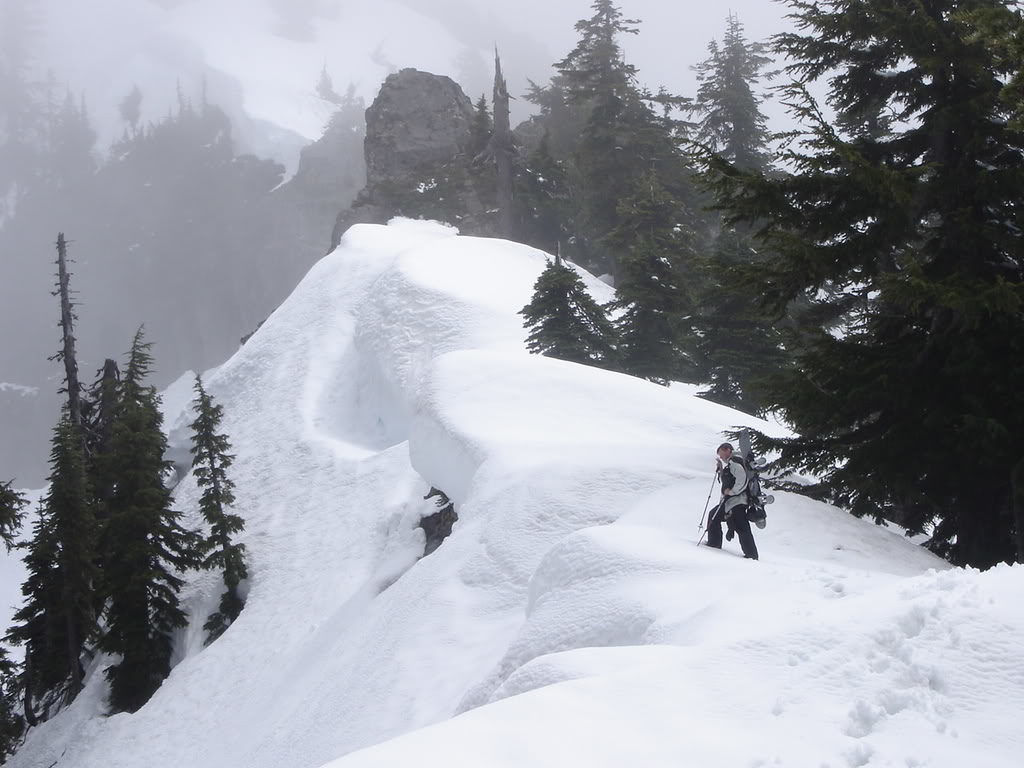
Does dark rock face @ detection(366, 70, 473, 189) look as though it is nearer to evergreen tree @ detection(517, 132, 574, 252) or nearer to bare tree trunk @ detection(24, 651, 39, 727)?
evergreen tree @ detection(517, 132, 574, 252)

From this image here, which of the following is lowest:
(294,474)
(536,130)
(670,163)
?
(294,474)

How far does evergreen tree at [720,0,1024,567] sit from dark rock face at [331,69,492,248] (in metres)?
40.5

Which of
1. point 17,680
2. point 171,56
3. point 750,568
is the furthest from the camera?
point 171,56

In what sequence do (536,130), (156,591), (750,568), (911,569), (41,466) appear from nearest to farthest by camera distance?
(750,568) → (911,569) → (156,591) → (536,130) → (41,466)

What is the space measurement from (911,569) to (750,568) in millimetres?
A: 3057

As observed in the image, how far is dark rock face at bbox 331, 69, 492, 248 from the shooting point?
52.8 meters

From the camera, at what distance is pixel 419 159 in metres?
57.2

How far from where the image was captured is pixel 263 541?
2686 centimetres

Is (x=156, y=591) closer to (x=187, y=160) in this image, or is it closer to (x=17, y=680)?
(x=17, y=680)

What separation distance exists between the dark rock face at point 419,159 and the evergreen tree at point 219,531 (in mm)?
27055

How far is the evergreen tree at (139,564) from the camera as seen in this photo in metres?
24.8

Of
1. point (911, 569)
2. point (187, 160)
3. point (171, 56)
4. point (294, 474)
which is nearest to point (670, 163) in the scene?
point (294, 474)

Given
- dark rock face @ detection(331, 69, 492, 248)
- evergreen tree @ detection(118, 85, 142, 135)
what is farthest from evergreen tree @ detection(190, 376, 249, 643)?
evergreen tree @ detection(118, 85, 142, 135)

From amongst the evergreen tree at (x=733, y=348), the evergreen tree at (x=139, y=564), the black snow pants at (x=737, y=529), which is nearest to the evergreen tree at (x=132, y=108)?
the evergreen tree at (x=139, y=564)
